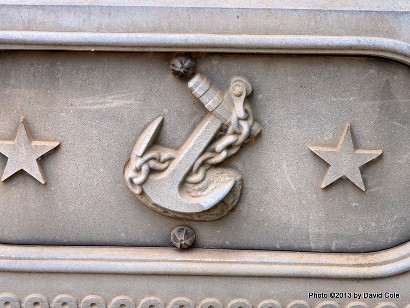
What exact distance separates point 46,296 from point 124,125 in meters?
0.40

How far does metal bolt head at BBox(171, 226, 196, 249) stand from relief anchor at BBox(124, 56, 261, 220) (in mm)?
39

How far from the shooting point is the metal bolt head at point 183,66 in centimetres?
131

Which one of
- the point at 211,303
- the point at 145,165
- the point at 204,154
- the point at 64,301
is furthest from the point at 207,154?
the point at 64,301

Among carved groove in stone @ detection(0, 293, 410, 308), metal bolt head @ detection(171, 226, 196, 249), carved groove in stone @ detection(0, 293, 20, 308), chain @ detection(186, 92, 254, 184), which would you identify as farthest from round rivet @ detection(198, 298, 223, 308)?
carved groove in stone @ detection(0, 293, 20, 308)

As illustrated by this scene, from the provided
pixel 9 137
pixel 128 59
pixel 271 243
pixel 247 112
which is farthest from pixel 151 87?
pixel 271 243

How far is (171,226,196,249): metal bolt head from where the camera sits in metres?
1.41

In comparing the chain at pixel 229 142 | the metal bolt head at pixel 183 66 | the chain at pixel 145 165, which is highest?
the metal bolt head at pixel 183 66

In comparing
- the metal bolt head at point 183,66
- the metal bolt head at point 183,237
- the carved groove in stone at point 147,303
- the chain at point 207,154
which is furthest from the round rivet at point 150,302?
the metal bolt head at point 183,66

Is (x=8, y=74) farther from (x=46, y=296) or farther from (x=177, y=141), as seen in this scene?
(x=46, y=296)

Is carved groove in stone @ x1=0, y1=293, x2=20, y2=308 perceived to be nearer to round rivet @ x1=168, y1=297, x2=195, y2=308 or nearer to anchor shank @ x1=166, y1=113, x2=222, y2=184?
round rivet @ x1=168, y1=297, x2=195, y2=308

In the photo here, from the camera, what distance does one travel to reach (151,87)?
53.1 inches

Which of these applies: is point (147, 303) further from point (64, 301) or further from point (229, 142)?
point (229, 142)

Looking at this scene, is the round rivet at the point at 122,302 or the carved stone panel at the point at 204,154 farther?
the round rivet at the point at 122,302

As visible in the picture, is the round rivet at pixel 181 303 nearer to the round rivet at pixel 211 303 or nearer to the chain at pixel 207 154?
the round rivet at pixel 211 303
